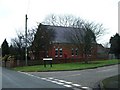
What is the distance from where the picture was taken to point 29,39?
2205 inches

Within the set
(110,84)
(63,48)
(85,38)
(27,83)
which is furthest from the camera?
(63,48)

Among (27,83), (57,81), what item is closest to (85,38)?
(57,81)

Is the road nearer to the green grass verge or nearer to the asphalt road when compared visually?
the asphalt road

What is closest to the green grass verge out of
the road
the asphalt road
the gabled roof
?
the road

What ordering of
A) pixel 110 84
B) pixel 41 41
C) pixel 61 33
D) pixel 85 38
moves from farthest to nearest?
pixel 61 33
pixel 41 41
pixel 85 38
pixel 110 84

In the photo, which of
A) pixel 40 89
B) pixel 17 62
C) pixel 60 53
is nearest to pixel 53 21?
pixel 60 53

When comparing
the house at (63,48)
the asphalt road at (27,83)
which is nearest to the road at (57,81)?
the asphalt road at (27,83)

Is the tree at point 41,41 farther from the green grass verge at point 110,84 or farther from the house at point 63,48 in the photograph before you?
the green grass verge at point 110,84

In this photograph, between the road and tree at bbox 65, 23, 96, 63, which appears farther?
tree at bbox 65, 23, 96, 63

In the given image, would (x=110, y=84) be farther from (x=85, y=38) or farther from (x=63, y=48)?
(x=63, y=48)

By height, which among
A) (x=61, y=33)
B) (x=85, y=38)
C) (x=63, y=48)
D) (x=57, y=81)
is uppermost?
(x=61, y=33)

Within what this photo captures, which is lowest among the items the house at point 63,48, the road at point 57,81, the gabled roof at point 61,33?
the road at point 57,81

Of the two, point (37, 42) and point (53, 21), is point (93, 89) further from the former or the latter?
point (53, 21)

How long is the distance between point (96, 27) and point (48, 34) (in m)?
11.2
